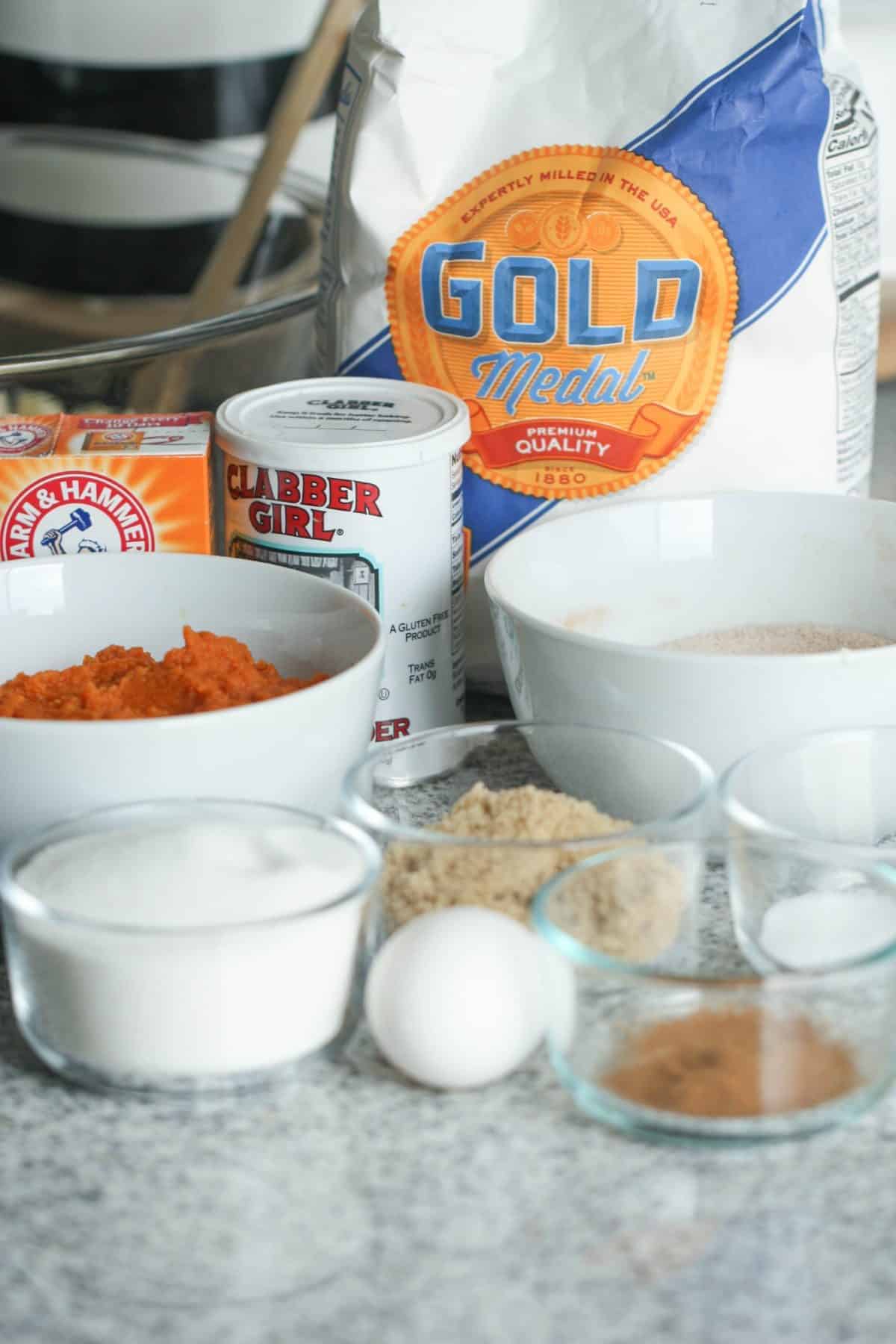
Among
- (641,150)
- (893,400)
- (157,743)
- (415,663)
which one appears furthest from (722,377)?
(893,400)

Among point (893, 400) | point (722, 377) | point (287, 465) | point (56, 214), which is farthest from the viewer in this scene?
point (56, 214)

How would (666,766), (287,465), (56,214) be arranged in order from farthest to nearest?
(56,214) → (287,465) → (666,766)

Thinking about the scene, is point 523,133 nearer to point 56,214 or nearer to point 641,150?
point 641,150

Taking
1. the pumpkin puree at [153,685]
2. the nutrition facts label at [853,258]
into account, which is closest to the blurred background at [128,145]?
the nutrition facts label at [853,258]

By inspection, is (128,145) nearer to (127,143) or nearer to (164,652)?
(127,143)

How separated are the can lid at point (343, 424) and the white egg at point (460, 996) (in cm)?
26

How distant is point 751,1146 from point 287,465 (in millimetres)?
381

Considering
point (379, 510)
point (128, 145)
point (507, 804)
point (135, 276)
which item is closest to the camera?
point (507, 804)

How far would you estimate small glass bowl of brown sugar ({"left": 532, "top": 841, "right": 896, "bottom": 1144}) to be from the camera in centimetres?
55

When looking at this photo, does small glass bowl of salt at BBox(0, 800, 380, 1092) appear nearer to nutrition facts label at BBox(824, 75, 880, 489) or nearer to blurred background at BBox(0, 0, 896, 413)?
nutrition facts label at BBox(824, 75, 880, 489)

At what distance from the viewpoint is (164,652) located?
812mm

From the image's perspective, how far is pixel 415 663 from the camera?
2.75 feet

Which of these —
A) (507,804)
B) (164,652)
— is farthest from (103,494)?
(507,804)

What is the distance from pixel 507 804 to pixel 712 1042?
0.52 feet
